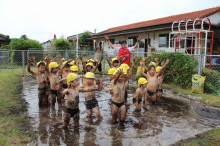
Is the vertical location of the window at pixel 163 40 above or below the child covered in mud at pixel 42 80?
above

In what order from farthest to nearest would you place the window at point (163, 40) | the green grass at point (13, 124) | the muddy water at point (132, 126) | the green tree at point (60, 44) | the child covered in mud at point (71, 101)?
1. the green tree at point (60, 44)
2. the window at point (163, 40)
3. the child covered in mud at point (71, 101)
4. the muddy water at point (132, 126)
5. the green grass at point (13, 124)

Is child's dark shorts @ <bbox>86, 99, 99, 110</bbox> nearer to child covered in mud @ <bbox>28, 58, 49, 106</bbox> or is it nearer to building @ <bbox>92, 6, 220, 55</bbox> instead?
child covered in mud @ <bbox>28, 58, 49, 106</bbox>

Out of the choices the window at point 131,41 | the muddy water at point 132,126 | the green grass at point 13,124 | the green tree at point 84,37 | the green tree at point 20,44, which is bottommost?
the muddy water at point 132,126

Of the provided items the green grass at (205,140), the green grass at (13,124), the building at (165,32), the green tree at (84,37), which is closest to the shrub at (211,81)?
the green grass at (205,140)

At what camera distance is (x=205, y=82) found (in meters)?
8.21

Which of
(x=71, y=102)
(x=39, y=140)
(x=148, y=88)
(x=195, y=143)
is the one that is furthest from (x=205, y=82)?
(x=39, y=140)

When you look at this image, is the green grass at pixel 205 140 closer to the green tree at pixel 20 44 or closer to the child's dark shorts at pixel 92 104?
the child's dark shorts at pixel 92 104

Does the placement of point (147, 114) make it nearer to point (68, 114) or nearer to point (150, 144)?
point (150, 144)

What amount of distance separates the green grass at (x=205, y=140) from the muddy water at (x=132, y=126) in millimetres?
Result: 185

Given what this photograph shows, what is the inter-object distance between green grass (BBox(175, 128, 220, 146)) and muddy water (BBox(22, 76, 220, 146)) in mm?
185

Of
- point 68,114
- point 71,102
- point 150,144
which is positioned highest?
point 71,102

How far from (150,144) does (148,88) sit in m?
3.00

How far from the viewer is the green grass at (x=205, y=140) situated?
12.4 feet

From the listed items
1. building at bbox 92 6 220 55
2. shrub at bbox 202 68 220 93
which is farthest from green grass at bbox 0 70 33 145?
building at bbox 92 6 220 55
